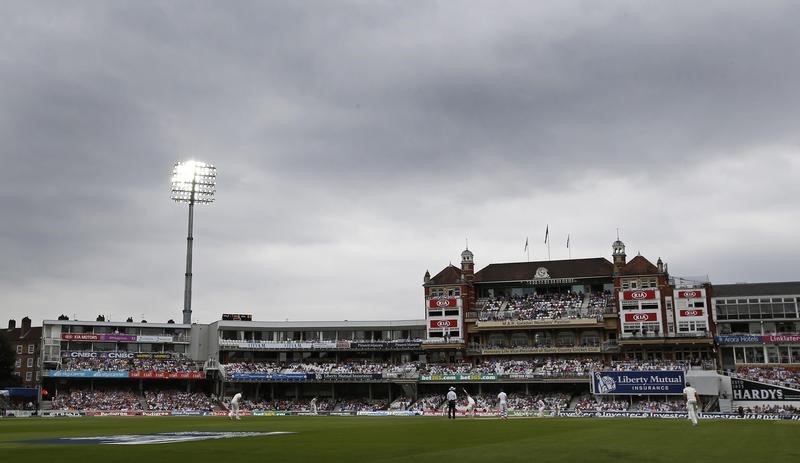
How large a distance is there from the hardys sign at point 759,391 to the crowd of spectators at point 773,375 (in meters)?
1.24

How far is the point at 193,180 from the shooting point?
9881 cm

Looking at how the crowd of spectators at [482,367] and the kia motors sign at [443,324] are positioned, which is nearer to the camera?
the crowd of spectators at [482,367]

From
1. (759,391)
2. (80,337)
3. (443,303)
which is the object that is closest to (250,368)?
(80,337)

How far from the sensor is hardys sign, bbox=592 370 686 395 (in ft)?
229

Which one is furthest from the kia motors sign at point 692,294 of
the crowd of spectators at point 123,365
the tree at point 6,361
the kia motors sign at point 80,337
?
the tree at point 6,361

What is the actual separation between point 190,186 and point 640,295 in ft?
193

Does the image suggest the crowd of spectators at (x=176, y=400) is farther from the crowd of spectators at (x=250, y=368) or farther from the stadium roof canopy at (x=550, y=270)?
the stadium roof canopy at (x=550, y=270)

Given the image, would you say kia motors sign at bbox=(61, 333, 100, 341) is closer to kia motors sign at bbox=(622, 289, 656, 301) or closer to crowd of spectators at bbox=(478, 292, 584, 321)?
crowd of spectators at bbox=(478, 292, 584, 321)

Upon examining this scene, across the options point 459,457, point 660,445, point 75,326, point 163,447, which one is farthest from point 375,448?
point 75,326

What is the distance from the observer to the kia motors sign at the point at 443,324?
9469 cm

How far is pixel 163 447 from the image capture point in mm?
17656

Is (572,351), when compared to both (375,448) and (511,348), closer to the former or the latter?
(511,348)

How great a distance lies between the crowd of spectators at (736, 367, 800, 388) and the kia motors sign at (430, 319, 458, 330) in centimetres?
3290

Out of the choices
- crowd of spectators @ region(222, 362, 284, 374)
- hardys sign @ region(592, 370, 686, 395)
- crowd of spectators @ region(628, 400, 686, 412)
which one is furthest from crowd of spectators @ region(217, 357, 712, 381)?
crowd of spectators @ region(628, 400, 686, 412)
